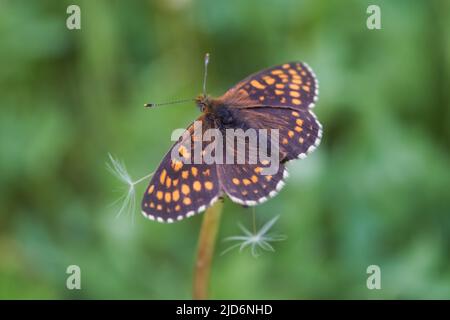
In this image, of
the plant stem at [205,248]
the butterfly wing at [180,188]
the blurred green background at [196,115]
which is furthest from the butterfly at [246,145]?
the blurred green background at [196,115]

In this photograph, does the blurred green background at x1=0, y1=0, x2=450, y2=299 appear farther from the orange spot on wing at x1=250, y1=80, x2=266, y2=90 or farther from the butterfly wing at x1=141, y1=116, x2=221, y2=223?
the butterfly wing at x1=141, y1=116, x2=221, y2=223

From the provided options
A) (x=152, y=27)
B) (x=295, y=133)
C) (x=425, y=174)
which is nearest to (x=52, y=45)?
(x=152, y=27)

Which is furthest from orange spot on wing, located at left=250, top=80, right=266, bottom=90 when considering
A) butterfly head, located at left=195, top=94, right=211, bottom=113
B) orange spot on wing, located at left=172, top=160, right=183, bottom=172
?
orange spot on wing, located at left=172, top=160, right=183, bottom=172

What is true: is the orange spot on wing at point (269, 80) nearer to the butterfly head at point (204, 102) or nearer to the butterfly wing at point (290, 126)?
the butterfly wing at point (290, 126)

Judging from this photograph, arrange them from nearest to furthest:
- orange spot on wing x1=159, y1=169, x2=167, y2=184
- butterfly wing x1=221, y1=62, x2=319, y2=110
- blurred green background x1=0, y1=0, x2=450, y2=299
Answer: orange spot on wing x1=159, y1=169, x2=167, y2=184, butterfly wing x1=221, y1=62, x2=319, y2=110, blurred green background x1=0, y1=0, x2=450, y2=299

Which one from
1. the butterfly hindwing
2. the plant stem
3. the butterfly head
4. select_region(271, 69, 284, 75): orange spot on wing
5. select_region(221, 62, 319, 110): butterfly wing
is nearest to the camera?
the butterfly hindwing
